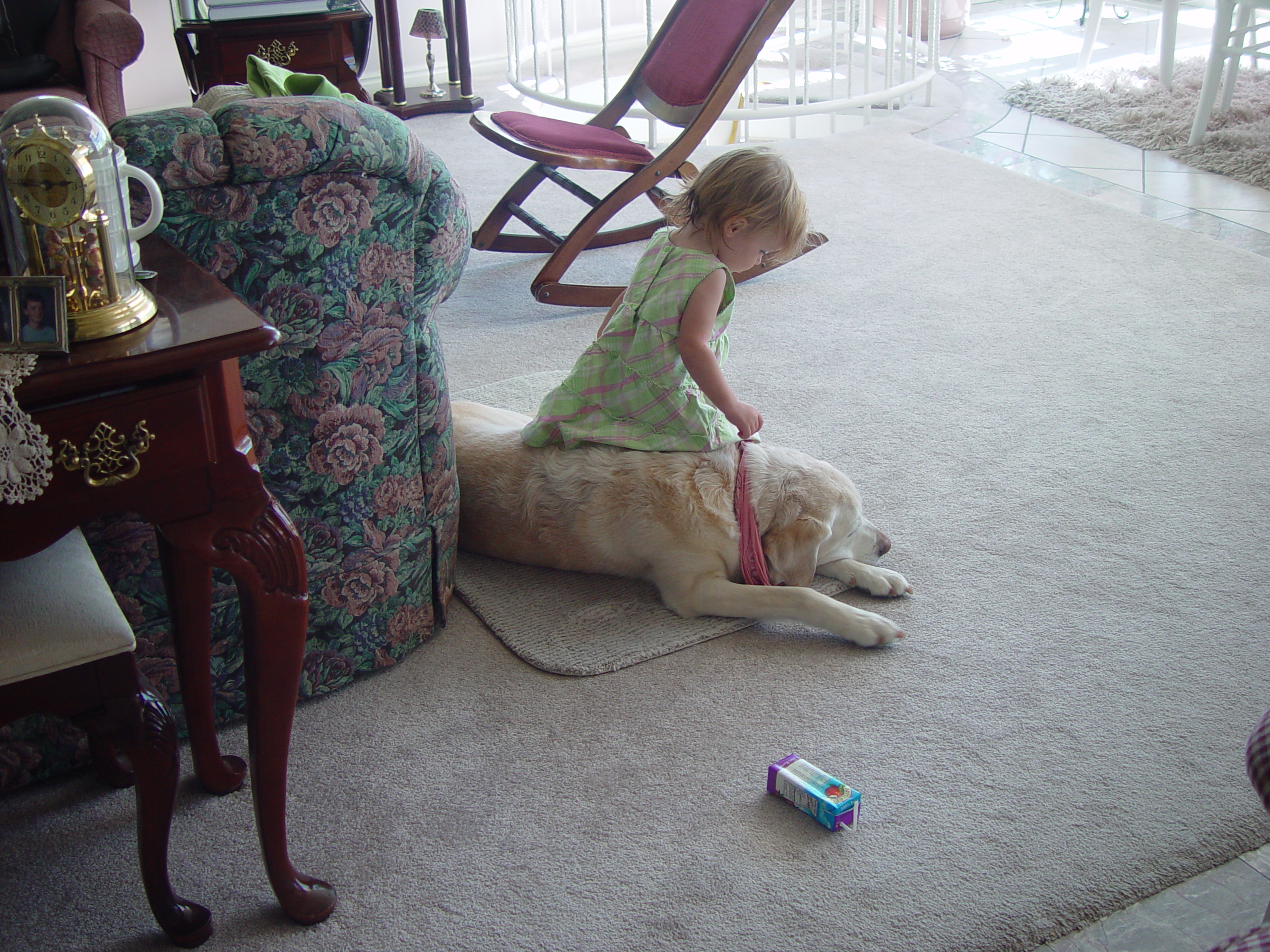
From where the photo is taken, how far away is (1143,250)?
3.43 meters

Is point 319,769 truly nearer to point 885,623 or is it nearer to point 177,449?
point 177,449

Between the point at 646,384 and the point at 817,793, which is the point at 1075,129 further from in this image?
the point at 817,793

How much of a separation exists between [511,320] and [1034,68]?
3964 millimetres

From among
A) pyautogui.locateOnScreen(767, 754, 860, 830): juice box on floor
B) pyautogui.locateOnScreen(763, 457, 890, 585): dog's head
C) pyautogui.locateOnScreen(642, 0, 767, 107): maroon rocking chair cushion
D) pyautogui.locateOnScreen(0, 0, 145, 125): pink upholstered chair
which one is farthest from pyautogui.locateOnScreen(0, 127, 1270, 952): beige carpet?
pyautogui.locateOnScreen(0, 0, 145, 125): pink upholstered chair

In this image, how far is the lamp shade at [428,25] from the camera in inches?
196

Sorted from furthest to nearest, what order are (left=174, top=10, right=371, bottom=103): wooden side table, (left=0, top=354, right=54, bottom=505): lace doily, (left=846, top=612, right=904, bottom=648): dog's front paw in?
(left=174, top=10, right=371, bottom=103): wooden side table
(left=846, top=612, right=904, bottom=648): dog's front paw
(left=0, top=354, right=54, bottom=505): lace doily

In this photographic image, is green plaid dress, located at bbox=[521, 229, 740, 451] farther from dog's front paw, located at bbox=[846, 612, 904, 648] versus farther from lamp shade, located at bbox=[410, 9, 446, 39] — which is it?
lamp shade, located at bbox=[410, 9, 446, 39]

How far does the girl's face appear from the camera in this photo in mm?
1900

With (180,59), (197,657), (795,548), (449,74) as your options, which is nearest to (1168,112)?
(449,74)

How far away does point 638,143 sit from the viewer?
332 cm

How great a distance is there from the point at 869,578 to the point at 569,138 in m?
1.90

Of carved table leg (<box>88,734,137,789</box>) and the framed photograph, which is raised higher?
the framed photograph

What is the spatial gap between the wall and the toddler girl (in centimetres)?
324

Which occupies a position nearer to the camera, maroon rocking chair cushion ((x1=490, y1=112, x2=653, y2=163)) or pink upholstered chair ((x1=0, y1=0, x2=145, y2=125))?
maroon rocking chair cushion ((x1=490, y1=112, x2=653, y2=163))
